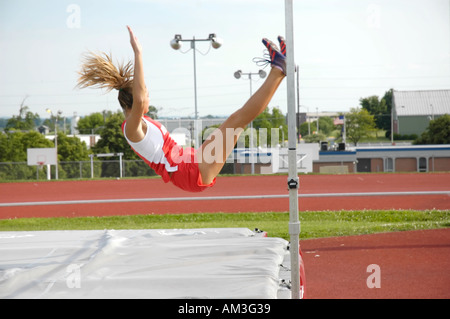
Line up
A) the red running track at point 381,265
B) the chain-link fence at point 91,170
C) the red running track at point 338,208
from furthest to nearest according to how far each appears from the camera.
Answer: the chain-link fence at point 91,170, the red running track at point 338,208, the red running track at point 381,265

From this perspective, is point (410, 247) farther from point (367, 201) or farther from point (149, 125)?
point (367, 201)

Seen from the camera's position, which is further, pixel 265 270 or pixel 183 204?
pixel 183 204

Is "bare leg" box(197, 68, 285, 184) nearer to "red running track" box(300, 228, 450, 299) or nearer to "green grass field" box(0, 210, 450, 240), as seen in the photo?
"red running track" box(300, 228, 450, 299)

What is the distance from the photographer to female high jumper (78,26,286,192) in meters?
2.73

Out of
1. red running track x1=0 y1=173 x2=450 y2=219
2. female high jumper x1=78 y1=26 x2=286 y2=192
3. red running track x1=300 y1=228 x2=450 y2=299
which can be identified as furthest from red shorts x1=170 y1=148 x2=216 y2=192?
red running track x1=0 y1=173 x2=450 y2=219

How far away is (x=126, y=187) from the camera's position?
13.9 meters

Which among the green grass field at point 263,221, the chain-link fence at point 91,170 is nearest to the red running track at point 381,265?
the green grass field at point 263,221

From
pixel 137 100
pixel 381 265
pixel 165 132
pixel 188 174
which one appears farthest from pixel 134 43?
pixel 381 265

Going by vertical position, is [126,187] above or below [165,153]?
below

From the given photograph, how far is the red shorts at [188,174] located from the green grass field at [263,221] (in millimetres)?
3476

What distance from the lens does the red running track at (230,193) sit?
952cm

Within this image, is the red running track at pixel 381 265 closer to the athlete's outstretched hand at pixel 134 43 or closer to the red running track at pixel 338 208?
the red running track at pixel 338 208
